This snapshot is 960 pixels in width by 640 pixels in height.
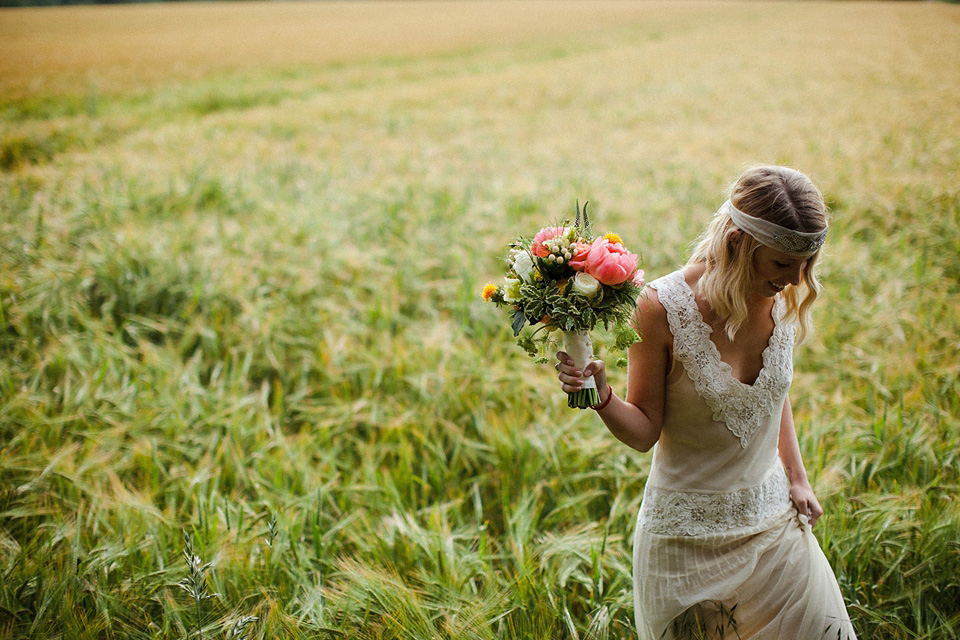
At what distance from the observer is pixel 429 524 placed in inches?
106

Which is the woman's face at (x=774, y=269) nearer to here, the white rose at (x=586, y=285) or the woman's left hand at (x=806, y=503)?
the white rose at (x=586, y=285)

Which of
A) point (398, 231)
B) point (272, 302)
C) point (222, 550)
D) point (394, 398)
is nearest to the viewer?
point (222, 550)

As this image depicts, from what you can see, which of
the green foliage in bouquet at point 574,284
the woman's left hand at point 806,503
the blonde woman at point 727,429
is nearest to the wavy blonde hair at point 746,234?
the blonde woman at point 727,429

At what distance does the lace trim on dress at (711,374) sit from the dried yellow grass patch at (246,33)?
383 inches

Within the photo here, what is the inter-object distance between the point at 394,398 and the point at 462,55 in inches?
786

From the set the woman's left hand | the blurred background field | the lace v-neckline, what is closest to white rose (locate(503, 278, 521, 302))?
the lace v-neckline

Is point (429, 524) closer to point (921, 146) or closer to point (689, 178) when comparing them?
point (689, 178)

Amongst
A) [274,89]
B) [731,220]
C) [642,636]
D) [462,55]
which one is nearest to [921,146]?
[731,220]

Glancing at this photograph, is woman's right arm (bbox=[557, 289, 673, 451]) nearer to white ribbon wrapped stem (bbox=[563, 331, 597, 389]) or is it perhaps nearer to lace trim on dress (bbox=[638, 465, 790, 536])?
white ribbon wrapped stem (bbox=[563, 331, 597, 389])

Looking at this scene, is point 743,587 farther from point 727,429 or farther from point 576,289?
point 576,289

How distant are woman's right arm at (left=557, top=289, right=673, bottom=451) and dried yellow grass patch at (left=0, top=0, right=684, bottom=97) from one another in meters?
9.67

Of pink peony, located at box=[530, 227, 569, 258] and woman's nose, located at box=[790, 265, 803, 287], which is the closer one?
pink peony, located at box=[530, 227, 569, 258]

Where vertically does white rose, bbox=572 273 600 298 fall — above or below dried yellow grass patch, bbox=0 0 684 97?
below

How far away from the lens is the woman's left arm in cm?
202
